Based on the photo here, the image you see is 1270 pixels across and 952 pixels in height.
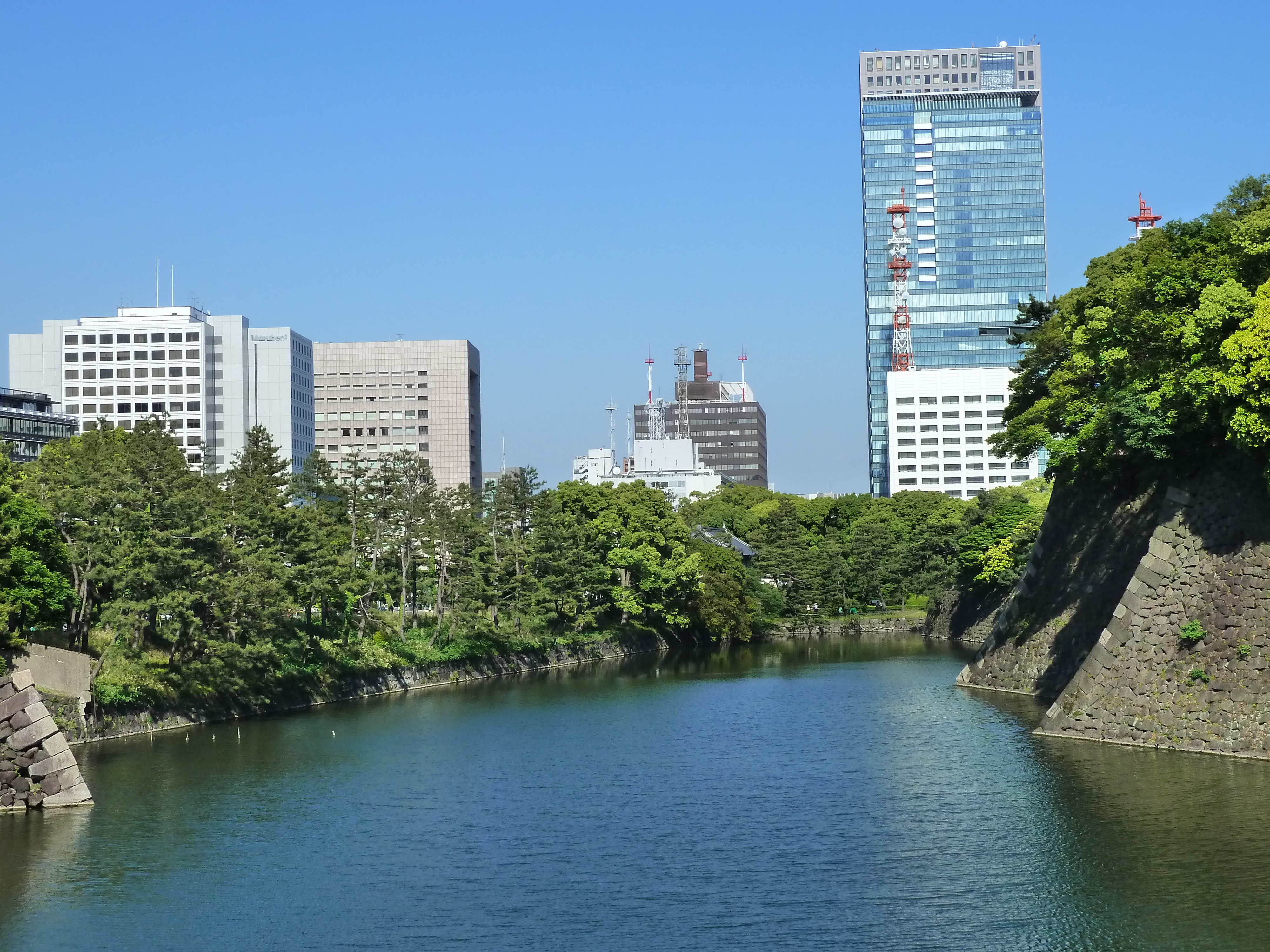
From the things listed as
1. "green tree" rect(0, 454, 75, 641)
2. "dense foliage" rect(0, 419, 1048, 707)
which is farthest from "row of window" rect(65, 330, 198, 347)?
"green tree" rect(0, 454, 75, 641)

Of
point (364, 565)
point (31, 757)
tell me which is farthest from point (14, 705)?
point (364, 565)

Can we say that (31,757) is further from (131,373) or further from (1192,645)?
(131,373)

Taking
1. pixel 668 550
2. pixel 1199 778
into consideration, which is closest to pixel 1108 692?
pixel 1199 778

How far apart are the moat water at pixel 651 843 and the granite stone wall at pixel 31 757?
37.3 inches

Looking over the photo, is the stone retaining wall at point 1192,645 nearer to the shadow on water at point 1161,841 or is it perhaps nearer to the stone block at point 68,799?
the shadow on water at point 1161,841

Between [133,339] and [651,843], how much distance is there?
15711 cm

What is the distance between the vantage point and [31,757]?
3744 centimetres

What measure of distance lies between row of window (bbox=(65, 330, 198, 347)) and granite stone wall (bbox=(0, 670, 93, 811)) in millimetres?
143639

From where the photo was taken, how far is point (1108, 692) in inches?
1644

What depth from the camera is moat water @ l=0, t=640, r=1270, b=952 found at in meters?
25.8

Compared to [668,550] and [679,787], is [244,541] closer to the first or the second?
[679,787]

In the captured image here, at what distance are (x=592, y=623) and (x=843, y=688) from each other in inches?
999

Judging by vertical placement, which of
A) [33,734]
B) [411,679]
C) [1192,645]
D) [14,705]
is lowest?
[411,679]

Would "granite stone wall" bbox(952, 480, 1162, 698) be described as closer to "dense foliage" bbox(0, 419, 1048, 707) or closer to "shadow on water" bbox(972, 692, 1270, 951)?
"shadow on water" bbox(972, 692, 1270, 951)
